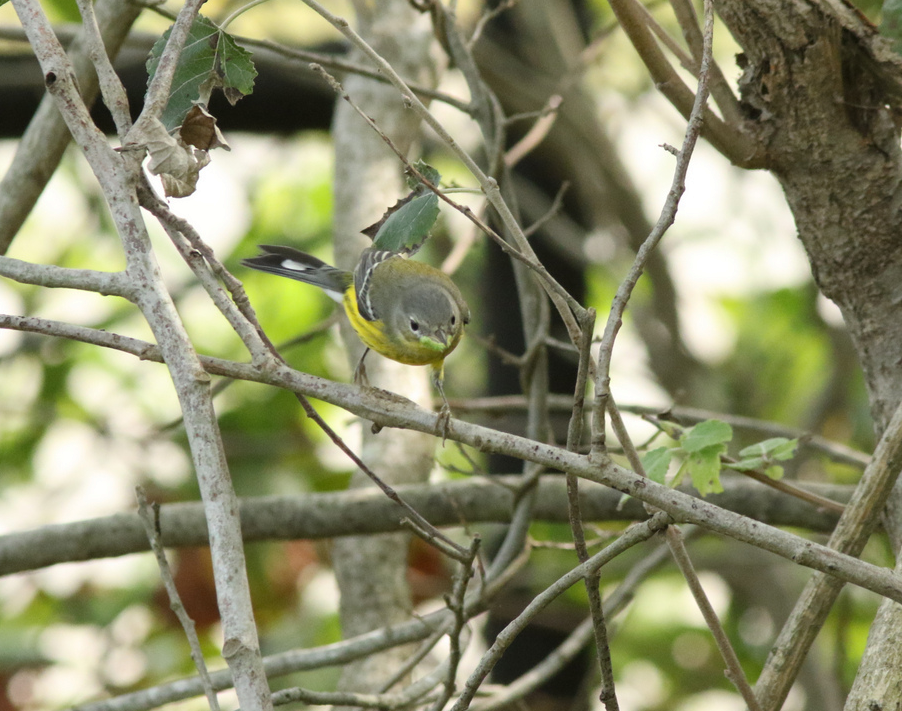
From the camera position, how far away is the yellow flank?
9.84 feet

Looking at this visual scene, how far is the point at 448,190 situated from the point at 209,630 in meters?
3.15

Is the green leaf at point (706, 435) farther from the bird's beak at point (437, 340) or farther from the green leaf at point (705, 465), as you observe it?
the bird's beak at point (437, 340)

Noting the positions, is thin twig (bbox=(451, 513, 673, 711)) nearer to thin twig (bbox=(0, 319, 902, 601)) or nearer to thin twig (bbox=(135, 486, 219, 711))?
thin twig (bbox=(0, 319, 902, 601))

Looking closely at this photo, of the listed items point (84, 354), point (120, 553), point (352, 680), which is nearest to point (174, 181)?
point (120, 553)

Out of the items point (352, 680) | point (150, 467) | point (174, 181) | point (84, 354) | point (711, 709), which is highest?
point (84, 354)

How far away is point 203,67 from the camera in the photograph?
→ 76.2 inches

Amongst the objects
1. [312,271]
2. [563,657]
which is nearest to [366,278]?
[312,271]

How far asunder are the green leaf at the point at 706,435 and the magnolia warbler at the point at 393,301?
1024 millimetres

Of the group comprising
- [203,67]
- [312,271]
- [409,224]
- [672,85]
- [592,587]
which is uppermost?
[312,271]

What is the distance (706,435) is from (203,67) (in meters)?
1.24

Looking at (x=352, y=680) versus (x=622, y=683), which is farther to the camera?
(x=622, y=683)

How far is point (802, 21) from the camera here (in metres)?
1.86

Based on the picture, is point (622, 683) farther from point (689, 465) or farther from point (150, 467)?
point (689, 465)

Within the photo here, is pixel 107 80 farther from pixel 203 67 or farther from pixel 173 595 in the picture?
pixel 173 595
